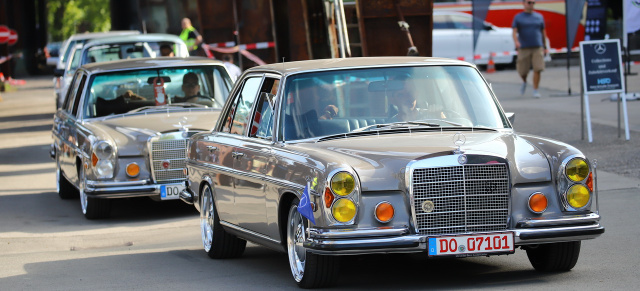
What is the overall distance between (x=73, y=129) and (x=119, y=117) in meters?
0.59

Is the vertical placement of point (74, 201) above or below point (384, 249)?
below

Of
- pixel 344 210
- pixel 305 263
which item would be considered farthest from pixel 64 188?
pixel 344 210

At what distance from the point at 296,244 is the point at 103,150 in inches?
186

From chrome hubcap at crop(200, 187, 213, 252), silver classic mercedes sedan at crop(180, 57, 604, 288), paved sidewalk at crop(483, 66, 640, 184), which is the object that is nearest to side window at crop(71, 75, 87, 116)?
chrome hubcap at crop(200, 187, 213, 252)

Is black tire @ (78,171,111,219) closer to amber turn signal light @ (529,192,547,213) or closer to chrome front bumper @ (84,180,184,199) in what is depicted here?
chrome front bumper @ (84,180,184,199)

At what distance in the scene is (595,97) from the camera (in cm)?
2139

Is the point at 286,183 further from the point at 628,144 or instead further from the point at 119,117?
the point at 628,144

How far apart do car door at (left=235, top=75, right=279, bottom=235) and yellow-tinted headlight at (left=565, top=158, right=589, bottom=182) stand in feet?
6.05

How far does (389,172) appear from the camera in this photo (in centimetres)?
640

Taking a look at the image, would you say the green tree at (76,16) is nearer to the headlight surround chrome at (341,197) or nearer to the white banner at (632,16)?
the white banner at (632,16)

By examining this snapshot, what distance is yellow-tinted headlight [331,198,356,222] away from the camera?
6.32 metres

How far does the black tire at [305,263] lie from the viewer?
6633 millimetres

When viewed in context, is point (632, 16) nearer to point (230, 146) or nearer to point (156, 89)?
point (156, 89)

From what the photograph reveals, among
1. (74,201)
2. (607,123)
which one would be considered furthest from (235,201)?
(607,123)
